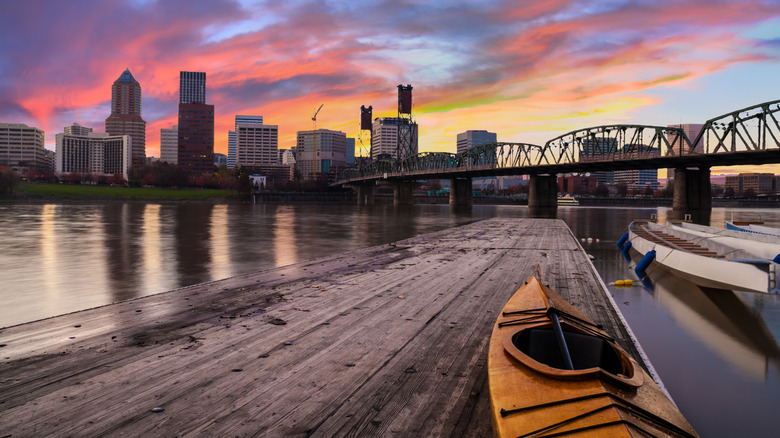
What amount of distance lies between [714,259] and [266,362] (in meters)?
17.1

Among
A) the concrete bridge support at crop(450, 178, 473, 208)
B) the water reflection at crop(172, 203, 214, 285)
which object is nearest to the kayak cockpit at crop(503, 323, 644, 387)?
the water reflection at crop(172, 203, 214, 285)

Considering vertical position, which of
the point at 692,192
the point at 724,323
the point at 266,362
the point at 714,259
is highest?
the point at 692,192

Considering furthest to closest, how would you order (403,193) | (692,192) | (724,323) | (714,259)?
(403,193), (692,192), (714,259), (724,323)

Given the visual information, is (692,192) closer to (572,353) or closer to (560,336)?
(572,353)

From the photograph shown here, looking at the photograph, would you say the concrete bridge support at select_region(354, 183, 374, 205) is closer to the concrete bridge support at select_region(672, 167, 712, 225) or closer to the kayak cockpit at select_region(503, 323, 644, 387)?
the concrete bridge support at select_region(672, 167, 712, 225)

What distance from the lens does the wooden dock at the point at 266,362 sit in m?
4.95

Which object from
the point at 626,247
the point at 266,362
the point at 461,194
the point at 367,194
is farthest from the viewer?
the point at 367,194

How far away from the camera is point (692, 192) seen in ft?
273

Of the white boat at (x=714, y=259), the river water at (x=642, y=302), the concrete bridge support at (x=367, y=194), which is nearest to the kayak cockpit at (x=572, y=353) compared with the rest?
the river water at (x=642, y=302)

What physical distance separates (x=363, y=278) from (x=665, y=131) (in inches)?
4226

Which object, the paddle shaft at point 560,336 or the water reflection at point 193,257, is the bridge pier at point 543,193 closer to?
the water reflection at point 193,257

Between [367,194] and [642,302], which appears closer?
[642,302]

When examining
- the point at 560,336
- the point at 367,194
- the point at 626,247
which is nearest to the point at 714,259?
the point at 626,247

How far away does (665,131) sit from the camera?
9806cm
